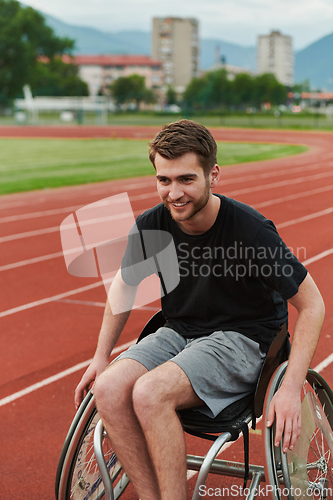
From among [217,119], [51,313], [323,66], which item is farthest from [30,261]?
[323,66]

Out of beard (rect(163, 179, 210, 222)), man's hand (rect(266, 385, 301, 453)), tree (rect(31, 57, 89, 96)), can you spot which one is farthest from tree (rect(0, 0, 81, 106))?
man's hand (rect(266, 385, 301, 453))

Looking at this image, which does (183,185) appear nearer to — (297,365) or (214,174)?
(214,174)

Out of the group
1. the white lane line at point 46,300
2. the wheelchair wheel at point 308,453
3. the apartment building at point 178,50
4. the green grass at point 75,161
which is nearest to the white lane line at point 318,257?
the white lane line at point 46,300

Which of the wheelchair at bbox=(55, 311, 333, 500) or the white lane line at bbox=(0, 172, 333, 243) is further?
the white lane line at bbox=(0, 172, 333, 243)

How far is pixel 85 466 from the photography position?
225cm

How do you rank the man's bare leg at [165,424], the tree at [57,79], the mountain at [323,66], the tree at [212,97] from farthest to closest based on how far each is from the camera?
the tree at [57,79]
the mountain at [323,66]
the tree at [212,97]
the man's bare leg at [165,424]

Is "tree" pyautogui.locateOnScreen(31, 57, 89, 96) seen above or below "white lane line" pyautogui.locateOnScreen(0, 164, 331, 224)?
above

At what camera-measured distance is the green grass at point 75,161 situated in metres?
14.0

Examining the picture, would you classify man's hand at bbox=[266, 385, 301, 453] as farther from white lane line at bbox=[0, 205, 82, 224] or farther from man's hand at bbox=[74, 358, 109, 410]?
white lane line at bbox=[0, 205, 82, 224]

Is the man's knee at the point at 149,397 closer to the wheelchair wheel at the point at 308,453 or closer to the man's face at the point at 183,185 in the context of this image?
the wheelchair wheel at the point at 308,453

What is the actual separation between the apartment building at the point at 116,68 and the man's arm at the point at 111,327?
426 ft

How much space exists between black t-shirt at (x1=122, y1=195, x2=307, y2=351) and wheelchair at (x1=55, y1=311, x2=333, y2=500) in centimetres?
14

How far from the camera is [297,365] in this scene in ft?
6.48

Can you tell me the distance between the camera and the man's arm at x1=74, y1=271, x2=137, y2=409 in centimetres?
229
